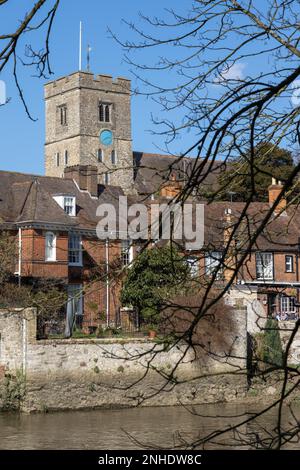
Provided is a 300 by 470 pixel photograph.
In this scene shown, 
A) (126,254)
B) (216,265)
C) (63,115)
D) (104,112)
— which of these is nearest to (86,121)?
(104,112)

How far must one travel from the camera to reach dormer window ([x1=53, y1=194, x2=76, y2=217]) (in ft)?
124

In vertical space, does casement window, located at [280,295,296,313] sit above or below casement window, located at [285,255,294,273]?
below

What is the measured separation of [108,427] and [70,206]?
1715cm

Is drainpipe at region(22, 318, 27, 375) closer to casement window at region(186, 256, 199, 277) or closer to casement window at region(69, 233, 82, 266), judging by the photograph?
casement window at region(69, 233, 82, 266)

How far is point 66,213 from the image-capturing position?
3675cm

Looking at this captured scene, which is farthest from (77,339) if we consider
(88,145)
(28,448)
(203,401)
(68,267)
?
(88,145)

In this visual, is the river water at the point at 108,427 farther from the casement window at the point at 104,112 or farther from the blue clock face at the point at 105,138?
the casement window at the point at 104,112

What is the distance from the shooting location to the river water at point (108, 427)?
20062 millimetres

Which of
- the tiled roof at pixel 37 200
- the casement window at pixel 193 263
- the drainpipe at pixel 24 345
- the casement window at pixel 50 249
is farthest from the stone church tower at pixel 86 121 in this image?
the casement window at pixel 193 263

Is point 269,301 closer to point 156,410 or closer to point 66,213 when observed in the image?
point 66,213

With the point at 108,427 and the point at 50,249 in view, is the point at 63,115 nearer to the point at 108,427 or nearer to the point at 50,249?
the point at 50,249

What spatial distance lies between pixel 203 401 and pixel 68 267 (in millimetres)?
11325

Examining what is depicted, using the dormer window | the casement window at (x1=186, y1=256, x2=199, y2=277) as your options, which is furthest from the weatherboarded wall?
the casement window at (x1=186, y1=256, x2=199, y2=277)

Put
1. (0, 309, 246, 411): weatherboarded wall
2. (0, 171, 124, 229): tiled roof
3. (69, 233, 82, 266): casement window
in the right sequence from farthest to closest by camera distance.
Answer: (69, 233, 82, 266): casement window
(0, 171, 124, 229): tiled roof
(0, 309, 246, 411): weatherboarded wall
